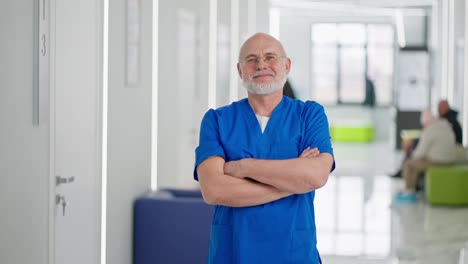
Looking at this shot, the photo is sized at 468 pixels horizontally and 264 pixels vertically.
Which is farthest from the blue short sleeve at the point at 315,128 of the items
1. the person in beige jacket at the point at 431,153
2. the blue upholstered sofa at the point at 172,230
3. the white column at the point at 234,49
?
the person in beige jacket at the point at 431,153

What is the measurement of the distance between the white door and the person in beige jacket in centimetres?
731

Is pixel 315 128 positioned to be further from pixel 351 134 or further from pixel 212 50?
pixel 351 134

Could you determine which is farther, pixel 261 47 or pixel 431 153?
pixel 431 153

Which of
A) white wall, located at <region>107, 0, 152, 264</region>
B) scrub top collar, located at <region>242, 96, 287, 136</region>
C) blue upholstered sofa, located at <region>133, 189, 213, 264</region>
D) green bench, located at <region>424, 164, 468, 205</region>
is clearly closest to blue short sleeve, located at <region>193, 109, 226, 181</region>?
scrub top collar, located at <region>242, 96, 287, 136</region>

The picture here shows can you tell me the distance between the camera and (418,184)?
1176cm

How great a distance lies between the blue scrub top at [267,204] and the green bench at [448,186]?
8005 millimetres

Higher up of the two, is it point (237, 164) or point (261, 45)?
point (261, 45)

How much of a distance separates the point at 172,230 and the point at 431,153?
6.66 metres

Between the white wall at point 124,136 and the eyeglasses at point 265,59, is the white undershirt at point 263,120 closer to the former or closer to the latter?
the eyeglasses at point 265,59

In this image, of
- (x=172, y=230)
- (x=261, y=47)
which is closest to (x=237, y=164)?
(x=261, y=47)

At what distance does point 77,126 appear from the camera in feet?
14.6

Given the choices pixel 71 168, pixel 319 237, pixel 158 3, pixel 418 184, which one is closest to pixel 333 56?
pixel 418 184

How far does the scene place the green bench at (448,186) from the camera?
1066 centimetres

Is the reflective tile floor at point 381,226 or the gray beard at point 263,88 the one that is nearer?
the gray beard at point 263,88
